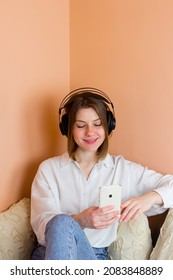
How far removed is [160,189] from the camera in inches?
56.6

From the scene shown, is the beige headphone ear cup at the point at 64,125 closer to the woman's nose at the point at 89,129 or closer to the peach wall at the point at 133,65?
the woman's nose at the point at 89,129

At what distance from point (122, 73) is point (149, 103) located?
0.19 m

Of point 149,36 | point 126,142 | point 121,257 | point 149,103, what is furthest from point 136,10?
point 121,257

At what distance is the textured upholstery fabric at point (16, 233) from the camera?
55.7 inches

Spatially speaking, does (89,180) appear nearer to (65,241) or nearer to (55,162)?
(55,162)

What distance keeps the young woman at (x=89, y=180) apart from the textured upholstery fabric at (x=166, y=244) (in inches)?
2.6

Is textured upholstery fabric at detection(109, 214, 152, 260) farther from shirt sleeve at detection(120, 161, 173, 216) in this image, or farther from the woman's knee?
the woman's knee

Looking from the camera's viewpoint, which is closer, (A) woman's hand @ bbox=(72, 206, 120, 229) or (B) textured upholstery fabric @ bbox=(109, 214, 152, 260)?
(A) woman's hand @ bbox=(72, 206, 120, 229)

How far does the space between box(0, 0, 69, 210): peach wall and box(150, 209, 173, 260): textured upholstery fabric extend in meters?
0.66

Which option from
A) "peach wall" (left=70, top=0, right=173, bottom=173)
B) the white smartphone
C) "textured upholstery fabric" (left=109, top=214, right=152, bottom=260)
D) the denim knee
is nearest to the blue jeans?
the denim knee

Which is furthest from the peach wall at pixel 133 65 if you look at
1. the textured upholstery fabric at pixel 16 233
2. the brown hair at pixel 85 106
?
the textured upholstery fabric at pixel 16 233

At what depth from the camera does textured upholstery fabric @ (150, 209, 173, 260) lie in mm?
1341

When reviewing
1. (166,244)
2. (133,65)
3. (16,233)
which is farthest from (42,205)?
(133,65)

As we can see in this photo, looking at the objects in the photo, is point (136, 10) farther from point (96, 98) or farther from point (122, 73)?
point (96, 98)
